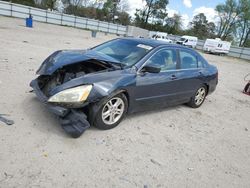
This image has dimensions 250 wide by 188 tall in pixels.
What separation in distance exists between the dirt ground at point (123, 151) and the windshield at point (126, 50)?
112 centimetres

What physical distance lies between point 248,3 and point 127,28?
27848 mm

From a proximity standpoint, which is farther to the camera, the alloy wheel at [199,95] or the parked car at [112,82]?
the alloy wheel at [199,95]

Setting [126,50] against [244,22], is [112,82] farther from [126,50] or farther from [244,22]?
[244,22]

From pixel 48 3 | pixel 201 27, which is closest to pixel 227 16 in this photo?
pixel 201 27

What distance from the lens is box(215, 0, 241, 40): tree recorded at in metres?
52.1

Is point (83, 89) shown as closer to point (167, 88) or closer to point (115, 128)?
point (115, 128)

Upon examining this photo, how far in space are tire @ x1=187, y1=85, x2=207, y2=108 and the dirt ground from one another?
2.28 ft

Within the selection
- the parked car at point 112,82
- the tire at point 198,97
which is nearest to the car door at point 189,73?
the parked car at point 112,82

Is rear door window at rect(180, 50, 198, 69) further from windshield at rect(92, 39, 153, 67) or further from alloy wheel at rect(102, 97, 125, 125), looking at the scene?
alloy wheel at rect(102, 97, 125, 125)

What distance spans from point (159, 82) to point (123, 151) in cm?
162

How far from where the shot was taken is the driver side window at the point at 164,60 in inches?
165

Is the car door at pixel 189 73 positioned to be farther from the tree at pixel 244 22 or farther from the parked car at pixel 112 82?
the tree at pixel 244 22

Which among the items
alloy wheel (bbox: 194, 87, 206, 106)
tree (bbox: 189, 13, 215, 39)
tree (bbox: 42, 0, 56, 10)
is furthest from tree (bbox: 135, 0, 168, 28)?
alloy wheel (bbox: 194, 87, 206, 106)

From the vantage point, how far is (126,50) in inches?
174
